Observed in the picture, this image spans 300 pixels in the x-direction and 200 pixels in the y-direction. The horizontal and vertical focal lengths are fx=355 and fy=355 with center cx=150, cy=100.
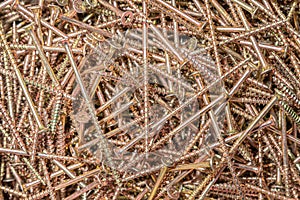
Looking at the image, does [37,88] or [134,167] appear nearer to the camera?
[134,167]

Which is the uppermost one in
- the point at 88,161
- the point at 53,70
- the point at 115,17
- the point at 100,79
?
the point at 115,17

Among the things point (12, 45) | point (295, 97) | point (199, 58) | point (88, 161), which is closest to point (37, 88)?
point (12, 45)

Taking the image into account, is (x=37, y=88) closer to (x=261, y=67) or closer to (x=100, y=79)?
(x=100, y=79)

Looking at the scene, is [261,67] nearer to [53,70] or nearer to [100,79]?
[100,79]

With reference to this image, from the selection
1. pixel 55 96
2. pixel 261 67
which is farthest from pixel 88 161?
pixel 261 67

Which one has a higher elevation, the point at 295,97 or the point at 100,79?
the point at 100,79

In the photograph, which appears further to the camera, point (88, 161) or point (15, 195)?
point (15, 195)
